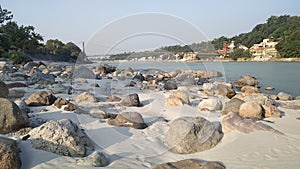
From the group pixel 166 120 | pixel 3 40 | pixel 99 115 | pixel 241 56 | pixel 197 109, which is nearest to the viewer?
pixel 99 115

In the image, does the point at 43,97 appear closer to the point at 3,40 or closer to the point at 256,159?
the point at 256,159

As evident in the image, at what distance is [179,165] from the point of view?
135 inches

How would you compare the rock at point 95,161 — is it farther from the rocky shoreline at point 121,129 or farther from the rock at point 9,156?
the rock at point 9,156

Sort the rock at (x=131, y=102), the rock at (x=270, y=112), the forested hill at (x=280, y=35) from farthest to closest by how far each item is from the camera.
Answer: the forested hill at (x=280, y=35) < the rock at (x=131, y=102) < the rock at (x=270, y=112)

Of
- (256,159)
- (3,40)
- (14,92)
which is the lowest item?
(256,159)

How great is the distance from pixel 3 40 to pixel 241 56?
49564 millimetres

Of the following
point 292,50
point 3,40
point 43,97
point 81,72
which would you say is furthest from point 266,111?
point 292,50

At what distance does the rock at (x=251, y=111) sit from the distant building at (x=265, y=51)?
54898 millimetres

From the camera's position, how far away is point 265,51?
185ft

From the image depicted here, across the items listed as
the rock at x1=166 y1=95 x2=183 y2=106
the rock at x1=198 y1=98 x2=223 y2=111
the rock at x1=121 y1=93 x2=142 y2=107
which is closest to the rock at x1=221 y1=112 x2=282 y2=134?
the rock at x1=198 y1=98 x2=223 y2=111

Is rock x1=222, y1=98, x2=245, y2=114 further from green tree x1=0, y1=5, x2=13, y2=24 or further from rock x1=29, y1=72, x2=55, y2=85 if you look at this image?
green tree x1=0, y1=5, x2=13, y2=24

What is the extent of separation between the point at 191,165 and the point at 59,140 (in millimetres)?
1763

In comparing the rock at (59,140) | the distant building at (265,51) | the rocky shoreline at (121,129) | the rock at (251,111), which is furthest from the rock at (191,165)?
the distant building at (265,51)

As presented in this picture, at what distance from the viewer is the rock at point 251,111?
20.0 feet
